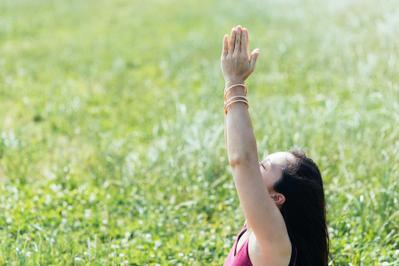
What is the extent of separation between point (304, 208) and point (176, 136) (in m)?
3.02

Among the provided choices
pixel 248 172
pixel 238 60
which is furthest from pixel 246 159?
pixel 238 60

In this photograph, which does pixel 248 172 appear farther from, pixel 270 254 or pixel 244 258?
pixel 244 258

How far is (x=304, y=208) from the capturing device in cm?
286

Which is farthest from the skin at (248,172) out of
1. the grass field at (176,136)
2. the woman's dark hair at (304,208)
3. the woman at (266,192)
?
the grass field at (176,136)

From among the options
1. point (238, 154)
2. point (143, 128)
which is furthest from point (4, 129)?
point (238, 154)

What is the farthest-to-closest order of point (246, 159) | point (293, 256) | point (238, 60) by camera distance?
point (293, 256), point (238, 60), point (246, 159)

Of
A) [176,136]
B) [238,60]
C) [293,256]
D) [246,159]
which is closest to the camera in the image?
[246,159]

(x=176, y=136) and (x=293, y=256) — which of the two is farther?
(x=176, y=136)

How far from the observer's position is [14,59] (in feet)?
34.3

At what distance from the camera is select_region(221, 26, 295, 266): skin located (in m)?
2.54

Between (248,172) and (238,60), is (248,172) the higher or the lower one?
the lower one

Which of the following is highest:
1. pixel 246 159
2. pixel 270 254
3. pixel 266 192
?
pixel 246 159

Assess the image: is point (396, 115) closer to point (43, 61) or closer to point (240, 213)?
point (240, 213)

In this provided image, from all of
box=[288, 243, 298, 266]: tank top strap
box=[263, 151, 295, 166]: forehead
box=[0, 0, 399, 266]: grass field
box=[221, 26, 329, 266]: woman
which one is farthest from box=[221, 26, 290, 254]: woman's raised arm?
box=[0, 0, 399, 266]: grass field
